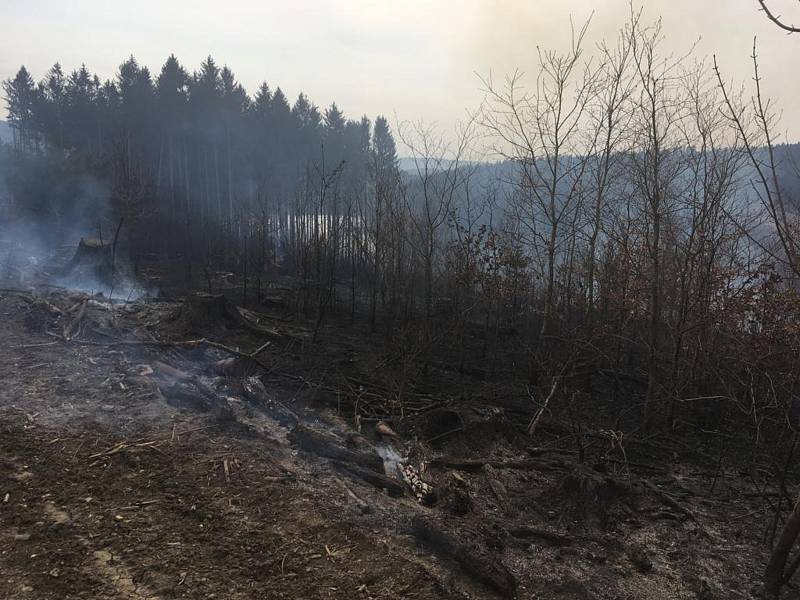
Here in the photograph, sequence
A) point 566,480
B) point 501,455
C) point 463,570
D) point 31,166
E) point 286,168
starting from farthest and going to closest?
point 286,168 → point 31,166 → point 501,455 → point 566,480 → point 463,570

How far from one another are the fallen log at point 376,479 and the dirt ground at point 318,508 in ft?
0.40

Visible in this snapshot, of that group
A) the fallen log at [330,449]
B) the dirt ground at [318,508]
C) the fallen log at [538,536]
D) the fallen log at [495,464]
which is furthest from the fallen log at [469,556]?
the fallen log at [495,464]

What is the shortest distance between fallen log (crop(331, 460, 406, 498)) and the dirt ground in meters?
0.12

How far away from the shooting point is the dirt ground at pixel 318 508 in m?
3.07

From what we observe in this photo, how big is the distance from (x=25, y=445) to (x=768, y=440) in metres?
8.57

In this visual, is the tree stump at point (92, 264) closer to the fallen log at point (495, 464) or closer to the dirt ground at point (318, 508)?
the dirt ground at point (318, 508)

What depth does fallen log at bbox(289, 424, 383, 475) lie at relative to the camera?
15.7 feet

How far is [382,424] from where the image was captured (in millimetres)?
5852

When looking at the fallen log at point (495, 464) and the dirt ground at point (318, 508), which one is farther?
the fallen log at point (495, 464)

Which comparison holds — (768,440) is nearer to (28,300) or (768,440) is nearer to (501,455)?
(501,455)

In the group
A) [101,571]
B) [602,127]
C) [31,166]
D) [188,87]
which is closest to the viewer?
[101,571]

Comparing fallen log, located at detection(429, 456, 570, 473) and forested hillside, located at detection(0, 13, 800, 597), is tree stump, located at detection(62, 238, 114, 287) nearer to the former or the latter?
forested hillside, located at detection(0, 13, 800, 597)

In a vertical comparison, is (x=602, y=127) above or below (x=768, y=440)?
above

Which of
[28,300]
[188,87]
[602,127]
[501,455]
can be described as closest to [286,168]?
[188,87]
